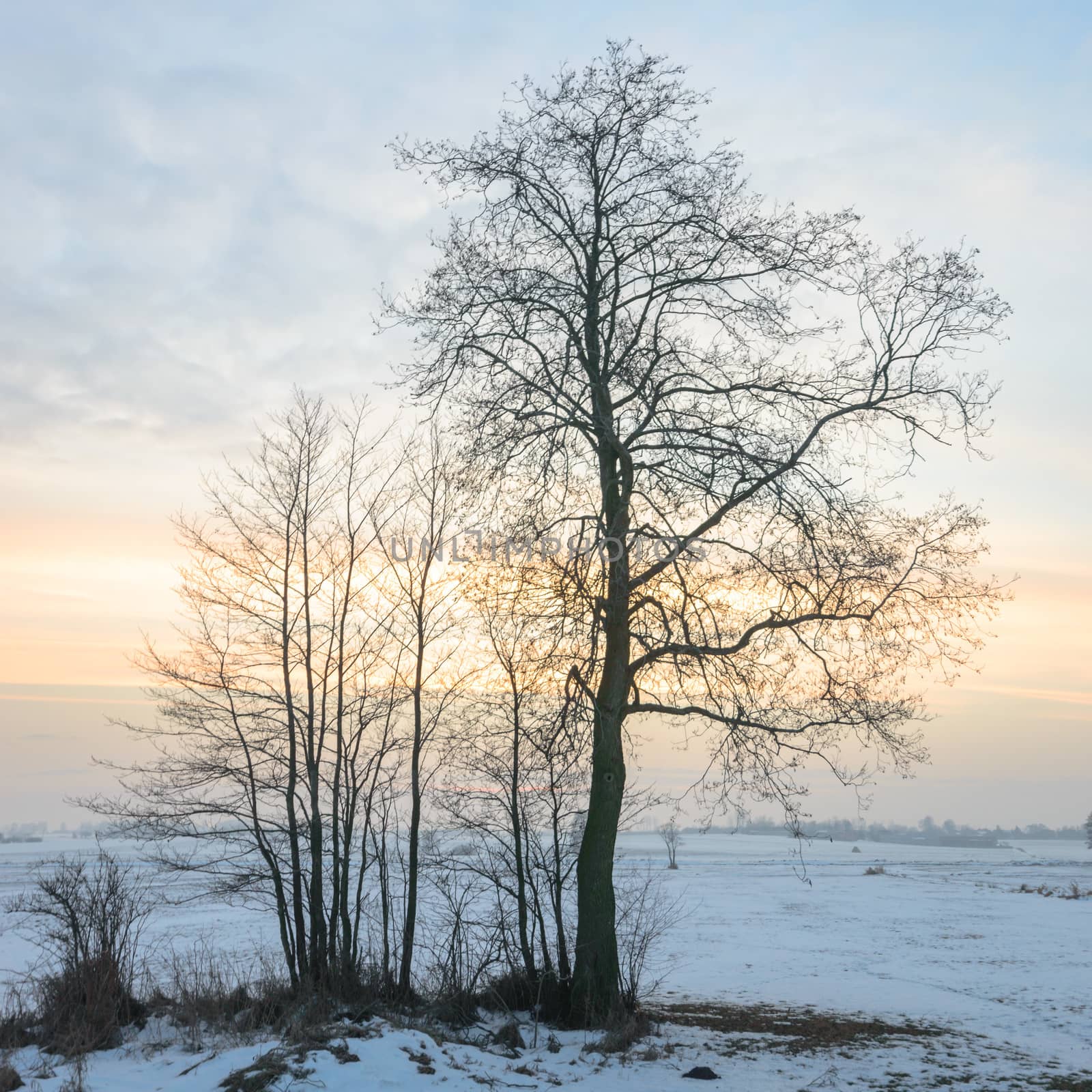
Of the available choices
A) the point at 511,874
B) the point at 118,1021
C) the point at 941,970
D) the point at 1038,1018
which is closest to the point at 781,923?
the point at 941,970

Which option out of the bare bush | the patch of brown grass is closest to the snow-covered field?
the patch of brown grass

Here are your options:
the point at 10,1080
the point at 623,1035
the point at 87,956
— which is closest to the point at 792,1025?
the point at 623,1035

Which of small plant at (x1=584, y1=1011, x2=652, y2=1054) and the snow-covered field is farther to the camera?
small plant at (x1=584, y1=1011, x2=652, y2=1054)

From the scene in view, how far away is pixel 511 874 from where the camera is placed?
14086 millimetres

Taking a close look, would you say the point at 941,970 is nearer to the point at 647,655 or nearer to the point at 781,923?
the point at 781,923

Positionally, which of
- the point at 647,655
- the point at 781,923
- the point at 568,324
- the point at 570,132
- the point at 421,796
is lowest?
the point at 781,923

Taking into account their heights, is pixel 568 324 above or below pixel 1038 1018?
above

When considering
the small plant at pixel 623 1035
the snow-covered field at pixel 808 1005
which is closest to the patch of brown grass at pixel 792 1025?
the snow-covered field at pixel 808 1005

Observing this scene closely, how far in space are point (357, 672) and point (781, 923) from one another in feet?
71.2

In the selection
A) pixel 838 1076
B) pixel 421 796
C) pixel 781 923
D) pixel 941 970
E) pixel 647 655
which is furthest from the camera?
pixel 781 923

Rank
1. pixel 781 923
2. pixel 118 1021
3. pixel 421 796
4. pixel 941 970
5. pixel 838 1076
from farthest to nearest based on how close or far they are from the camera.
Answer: pixel 781 923 → pixel 941 970 → pixel 421 796 → pixel 118 1021 → pixel 838 1076

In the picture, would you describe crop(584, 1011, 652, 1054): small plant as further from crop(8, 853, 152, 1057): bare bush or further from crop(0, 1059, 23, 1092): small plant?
crop(0, 1059, 23, 1092): small plant

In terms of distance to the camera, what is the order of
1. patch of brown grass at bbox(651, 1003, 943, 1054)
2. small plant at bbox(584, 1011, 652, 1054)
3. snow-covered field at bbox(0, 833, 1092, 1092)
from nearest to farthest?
snow-covered field at bbox(0, 833, 1092, 1092) < small plant at bbox(584, 1011, 652, 1054) < patch of brown grass at bbox(651, 1003, 943, 1054)

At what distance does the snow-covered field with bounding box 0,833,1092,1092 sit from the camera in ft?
29.4
